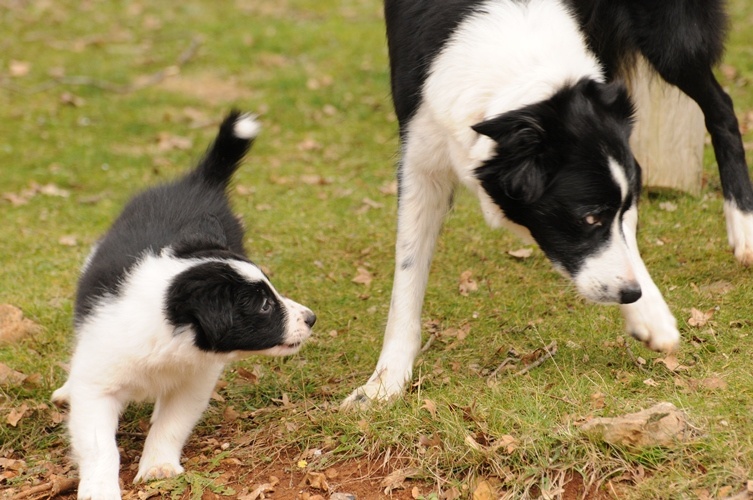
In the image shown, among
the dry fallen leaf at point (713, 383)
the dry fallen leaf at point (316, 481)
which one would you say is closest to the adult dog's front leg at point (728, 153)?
the dry fallen leaf at point (713, 383)

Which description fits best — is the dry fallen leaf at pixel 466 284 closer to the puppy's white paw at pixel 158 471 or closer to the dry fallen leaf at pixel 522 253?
the dry fallen leaf at pixel 522 253

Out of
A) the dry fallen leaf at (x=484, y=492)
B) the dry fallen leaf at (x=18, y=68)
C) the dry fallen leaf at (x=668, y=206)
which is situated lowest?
the dry fallen leaf at (x=18, y=68)

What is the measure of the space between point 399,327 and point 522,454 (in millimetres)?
992

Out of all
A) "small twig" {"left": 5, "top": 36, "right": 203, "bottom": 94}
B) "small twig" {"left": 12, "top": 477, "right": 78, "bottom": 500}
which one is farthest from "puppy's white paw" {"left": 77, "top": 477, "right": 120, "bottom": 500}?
"small twig" {"left": 5, "top": 36, "right": 203, "bottom": 94}

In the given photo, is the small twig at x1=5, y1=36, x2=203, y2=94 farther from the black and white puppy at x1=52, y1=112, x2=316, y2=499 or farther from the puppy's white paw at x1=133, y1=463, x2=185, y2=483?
the puppy's white paw at x1=133, y1=463, x2=185, y2=483

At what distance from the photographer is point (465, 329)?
170 inches

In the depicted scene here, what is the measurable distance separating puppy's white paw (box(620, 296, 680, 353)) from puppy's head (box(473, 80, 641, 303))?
0.65 ft

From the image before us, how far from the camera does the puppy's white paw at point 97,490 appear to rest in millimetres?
3131

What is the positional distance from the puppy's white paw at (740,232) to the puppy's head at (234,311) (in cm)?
192

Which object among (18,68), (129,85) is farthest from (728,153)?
(18,68)

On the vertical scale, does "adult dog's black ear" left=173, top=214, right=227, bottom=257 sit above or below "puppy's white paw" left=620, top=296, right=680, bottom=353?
above

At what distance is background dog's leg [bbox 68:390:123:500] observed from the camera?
3.16 metres

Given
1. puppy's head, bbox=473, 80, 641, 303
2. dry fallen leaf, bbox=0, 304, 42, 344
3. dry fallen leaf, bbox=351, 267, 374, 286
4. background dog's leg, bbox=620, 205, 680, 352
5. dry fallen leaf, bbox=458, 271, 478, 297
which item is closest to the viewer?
puppy's head, bbox=473, 80, 641, 303

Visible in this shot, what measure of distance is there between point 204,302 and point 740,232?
236cm
